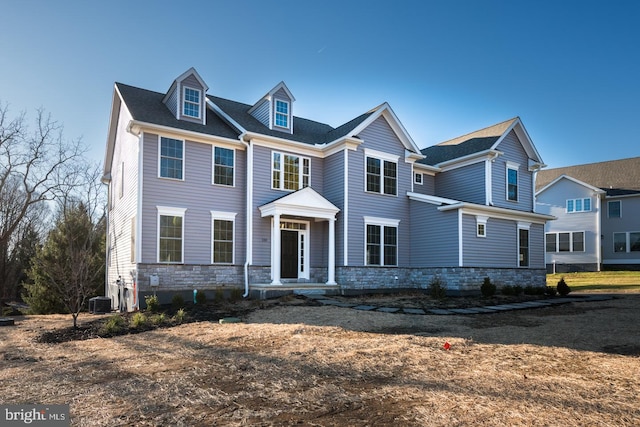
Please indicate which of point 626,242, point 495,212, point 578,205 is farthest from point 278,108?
point 626,242

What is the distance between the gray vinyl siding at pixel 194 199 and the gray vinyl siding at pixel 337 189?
358 cm

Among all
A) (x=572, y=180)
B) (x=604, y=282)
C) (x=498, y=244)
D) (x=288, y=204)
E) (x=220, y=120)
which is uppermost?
(x=220, y=120)

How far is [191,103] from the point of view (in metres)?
16.4

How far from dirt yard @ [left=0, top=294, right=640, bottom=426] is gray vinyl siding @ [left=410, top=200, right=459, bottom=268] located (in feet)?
25.5

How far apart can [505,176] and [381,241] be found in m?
7.19

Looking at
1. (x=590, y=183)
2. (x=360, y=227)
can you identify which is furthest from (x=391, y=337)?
(x=590, y=183)

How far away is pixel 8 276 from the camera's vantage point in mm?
33062

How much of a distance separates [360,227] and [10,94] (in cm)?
1781

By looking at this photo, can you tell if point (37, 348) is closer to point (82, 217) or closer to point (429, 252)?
point (429, 252)

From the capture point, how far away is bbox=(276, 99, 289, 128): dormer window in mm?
18094

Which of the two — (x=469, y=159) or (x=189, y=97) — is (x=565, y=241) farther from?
(x=189, y=97)

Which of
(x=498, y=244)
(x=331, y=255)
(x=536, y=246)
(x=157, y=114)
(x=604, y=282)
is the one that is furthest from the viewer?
(x=604, y=282)

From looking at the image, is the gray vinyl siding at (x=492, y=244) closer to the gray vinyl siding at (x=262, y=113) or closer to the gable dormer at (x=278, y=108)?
the gable dormer at (x=278, y=108)

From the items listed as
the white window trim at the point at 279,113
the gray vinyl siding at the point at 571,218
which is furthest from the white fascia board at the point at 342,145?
the gray vinyl siding at the point at 571,218
